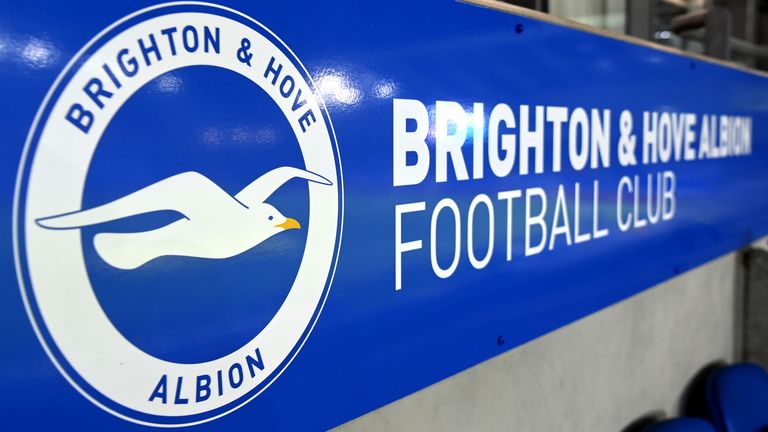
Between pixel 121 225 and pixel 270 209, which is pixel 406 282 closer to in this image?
pixel 270 209

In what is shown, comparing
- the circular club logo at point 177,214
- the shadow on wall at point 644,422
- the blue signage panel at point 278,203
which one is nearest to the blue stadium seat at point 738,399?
the shadow on wall at point 644,422

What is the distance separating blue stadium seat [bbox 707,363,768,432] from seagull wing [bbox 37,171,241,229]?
1570 millimetres

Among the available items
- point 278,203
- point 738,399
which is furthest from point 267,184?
point 738,399

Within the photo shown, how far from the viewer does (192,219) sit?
0.54 m

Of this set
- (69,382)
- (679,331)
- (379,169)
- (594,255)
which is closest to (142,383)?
(69,382)

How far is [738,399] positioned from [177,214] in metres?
1.69

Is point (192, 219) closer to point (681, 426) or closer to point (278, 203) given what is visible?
point (278, 203)

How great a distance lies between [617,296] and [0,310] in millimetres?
1111

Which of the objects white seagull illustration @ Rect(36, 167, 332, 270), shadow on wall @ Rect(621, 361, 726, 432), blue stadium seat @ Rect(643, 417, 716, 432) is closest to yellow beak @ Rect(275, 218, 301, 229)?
white seagull illustration @ Rect(36, 167, 332, 270)

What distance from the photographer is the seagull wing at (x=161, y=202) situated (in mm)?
462

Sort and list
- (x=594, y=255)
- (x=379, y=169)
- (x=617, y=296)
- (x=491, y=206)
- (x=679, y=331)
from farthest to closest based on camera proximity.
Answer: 1. (x=679, y=331)
2. (x=617, y=296)
3. (x=594, y=255)
4. (x=491, y=206)
5. (x=379, y=169)

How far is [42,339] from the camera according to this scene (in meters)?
0.45

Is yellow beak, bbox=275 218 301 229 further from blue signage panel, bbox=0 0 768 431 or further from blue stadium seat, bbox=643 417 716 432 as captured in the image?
blue stadium seat, bbox=643 417 716 432

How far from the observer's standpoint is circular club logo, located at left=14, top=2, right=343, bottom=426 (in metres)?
0.46
